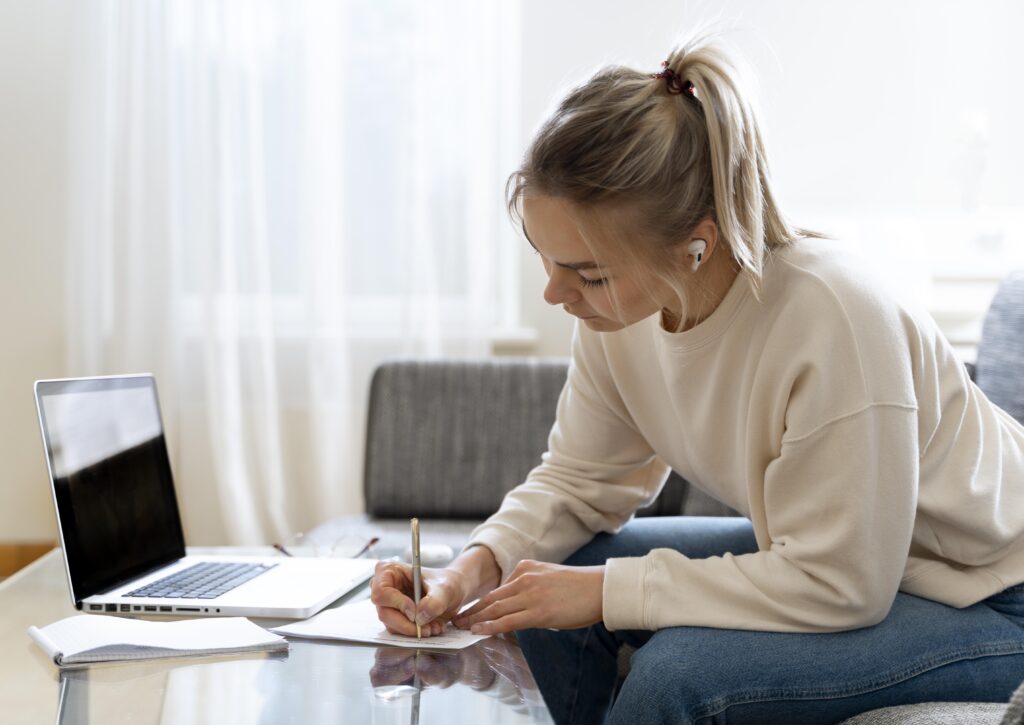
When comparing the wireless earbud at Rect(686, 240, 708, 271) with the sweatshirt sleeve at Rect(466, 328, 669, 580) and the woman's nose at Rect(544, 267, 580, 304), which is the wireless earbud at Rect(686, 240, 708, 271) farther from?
the sweatshirt sleeve at Rect(466, 328, 669, 580)

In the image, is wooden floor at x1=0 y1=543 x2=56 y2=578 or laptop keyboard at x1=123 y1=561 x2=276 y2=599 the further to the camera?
wooden floor at x1=0 y1=543 x2=56 y2=578

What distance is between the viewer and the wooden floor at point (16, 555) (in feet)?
9.59

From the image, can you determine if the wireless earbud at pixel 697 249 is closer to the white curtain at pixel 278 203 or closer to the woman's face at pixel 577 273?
the woman's face at pixel 577 273

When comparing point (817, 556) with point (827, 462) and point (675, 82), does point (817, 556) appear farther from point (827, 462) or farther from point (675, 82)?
point (675, 82)

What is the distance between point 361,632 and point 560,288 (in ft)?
1.29

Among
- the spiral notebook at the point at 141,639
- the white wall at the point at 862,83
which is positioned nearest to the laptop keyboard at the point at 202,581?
the spiral notebook at the point at 141,639

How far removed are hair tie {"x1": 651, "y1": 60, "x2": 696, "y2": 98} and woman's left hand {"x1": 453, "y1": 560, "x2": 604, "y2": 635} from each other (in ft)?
1.62

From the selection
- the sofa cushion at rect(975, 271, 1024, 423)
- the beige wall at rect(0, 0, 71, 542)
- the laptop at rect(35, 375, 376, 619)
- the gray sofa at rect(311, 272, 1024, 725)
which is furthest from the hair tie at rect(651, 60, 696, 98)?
the beige wall at rect(0, 0, 71, 542)

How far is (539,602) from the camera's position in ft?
3.38

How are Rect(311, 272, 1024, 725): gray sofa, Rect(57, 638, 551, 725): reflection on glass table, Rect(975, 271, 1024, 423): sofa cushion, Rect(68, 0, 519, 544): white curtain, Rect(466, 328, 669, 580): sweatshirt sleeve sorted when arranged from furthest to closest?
Rect(68, 0, 519, 544): white curtain → Rect(311, 272, 1024, 725): gray sofa → Rect(975, 271, 1024, 423): sofa cushion → Rect(466, 328, 669, 580): sweatshirt sleeve → Rect(57, 638, 551, 725): reflection on glass table

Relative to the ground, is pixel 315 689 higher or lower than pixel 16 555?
higher

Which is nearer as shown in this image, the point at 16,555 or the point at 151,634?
the point at 151,634

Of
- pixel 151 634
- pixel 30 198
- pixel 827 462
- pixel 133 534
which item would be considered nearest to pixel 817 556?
pixel 827 462

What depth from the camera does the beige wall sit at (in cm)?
284
